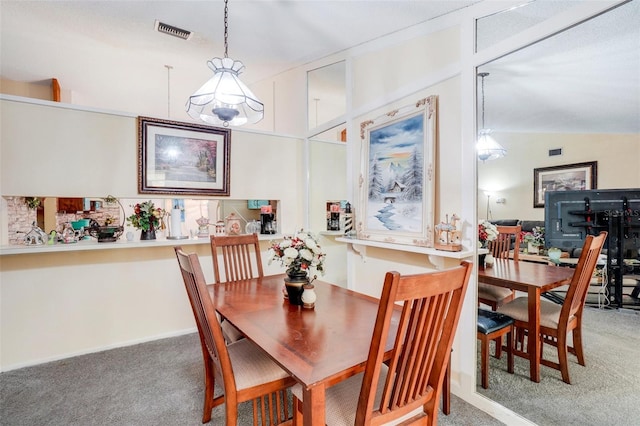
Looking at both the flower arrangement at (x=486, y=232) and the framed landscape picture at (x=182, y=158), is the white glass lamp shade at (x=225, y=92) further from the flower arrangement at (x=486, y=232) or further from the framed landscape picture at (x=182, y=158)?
the flower arrangement at (x=486, y=232)

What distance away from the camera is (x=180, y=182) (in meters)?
3.15

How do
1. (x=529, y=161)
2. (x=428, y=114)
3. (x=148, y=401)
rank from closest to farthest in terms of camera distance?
1. (x=529, y=161)
2. (x=148, y=401)
3. (x=428, y=114)

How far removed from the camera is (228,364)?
4.71 feet

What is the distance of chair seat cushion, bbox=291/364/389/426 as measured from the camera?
122cm

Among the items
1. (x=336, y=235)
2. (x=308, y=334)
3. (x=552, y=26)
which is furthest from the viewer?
(x=336, y=235)

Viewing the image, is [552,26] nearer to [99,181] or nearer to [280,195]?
[280,195]

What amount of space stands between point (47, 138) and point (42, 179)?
1.13ft

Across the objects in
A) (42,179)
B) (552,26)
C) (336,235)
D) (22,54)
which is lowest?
(336,235)

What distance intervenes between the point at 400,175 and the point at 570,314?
1415 millimetres

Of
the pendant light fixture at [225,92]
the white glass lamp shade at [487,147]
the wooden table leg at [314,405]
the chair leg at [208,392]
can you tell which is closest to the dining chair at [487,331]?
the white glass lamp shade at [487,147]

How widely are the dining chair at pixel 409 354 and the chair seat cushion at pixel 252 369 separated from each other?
0.84ft

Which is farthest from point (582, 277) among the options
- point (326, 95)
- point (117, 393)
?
point (117, 393)

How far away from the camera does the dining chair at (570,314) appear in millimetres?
1688

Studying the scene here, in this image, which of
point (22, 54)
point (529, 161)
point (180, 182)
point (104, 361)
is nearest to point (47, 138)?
point (180, 182)
